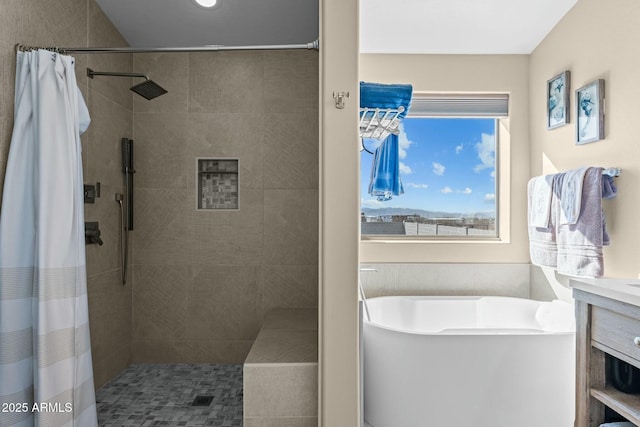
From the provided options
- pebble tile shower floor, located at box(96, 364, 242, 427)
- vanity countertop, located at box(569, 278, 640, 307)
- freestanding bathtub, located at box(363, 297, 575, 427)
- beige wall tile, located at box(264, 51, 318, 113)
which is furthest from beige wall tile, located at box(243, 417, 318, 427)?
beige wall tile, located at box(264, 51, 318, 113)

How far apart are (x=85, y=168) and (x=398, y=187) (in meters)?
1.92

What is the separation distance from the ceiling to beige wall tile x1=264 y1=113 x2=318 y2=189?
1.93 feet

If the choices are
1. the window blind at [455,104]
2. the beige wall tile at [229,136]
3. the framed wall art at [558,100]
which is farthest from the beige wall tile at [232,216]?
the framed wall art at [558,100]

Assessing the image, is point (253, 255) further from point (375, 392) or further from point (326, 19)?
point (326, 19)

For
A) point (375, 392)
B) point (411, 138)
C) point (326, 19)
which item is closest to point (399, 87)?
point (326, 19)

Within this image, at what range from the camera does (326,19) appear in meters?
1.74

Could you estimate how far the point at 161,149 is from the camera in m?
2.96

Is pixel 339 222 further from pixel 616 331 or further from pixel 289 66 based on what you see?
pixel 289 66

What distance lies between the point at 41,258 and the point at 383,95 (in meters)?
1.77

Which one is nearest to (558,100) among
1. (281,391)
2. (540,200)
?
(540,200)

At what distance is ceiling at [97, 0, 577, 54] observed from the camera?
2.57 meters

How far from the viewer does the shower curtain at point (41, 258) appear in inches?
67.2

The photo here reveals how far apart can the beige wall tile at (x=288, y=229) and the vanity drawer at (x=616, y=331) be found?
179cm

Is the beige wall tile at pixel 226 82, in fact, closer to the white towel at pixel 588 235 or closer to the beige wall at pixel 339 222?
the beige wall at pixel 339 222
